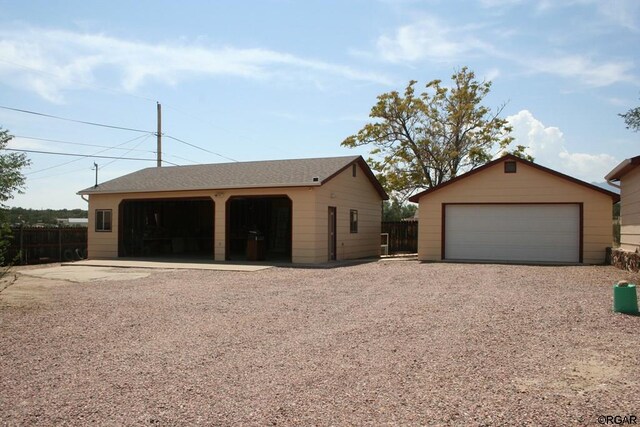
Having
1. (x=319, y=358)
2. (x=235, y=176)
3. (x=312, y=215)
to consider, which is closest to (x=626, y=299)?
(x=319, y=358)

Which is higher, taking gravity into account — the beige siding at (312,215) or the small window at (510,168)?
the small window at (510,168)

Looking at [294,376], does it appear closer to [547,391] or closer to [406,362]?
[406,362]

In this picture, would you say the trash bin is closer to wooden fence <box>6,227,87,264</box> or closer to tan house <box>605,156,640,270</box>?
wooden fence <box>6,227,87,264</box>

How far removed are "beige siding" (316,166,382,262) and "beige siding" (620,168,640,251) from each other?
358 inches

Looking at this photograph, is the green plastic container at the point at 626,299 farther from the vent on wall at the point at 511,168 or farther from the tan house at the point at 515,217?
the vent on wall at the point at 511,168

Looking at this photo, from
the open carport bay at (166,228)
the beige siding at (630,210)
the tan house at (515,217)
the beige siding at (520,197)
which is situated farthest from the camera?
the open carport bay at (166,228)

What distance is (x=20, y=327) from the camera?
7.37m

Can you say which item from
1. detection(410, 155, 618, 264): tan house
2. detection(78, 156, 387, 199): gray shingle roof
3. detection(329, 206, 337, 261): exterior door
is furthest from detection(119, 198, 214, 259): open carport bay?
detection(410, 155, 618, 264): tan house

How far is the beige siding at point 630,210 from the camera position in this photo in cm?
1463

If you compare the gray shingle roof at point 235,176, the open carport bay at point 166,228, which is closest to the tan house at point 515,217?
the gray shingle roof at point 235,176

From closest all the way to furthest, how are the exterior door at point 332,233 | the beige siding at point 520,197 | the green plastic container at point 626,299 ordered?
the green plastic container at point 626,299 < the beige siding at point 520,197 < the exterior door at point 332,233

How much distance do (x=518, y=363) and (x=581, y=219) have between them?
14034mm

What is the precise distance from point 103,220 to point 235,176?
5940 mm

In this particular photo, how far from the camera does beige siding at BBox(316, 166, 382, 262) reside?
60.6 feet
